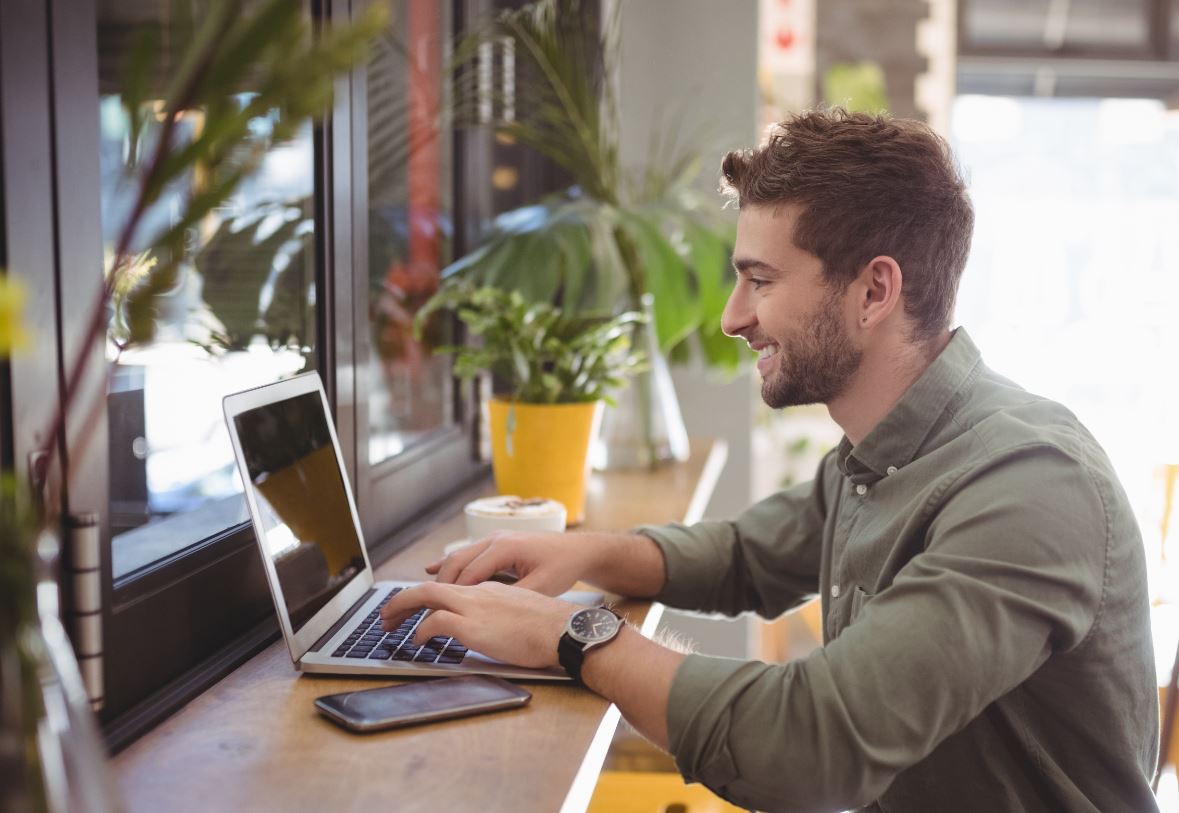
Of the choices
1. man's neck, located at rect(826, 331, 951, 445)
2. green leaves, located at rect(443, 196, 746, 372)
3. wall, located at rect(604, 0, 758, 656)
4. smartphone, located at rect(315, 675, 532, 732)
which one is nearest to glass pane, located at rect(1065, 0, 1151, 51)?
wall, located at rect(604, 0, 758, 656)

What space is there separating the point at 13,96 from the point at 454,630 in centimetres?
59

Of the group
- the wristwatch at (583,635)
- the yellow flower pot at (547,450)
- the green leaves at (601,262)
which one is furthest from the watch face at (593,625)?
the green leaves at (601,262)

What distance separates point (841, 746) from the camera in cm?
93

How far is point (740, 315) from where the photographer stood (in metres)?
1.34

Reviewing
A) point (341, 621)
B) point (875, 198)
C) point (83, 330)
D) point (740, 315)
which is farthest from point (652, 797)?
point (83, 330)

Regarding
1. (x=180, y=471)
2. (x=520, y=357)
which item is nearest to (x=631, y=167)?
(x=520, y=357)

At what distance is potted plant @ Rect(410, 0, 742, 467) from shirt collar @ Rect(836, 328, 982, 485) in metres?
0.85

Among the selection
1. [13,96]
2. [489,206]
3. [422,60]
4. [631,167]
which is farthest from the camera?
[631,167]

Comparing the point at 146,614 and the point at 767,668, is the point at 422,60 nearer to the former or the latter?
the point at 146,614

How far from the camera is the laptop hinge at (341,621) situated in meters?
1.16

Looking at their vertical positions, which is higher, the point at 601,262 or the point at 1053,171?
the point at 1053,171

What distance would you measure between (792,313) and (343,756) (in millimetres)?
675

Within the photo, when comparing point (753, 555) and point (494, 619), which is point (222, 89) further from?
point (753, 555)

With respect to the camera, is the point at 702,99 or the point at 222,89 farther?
the point at 702,99
